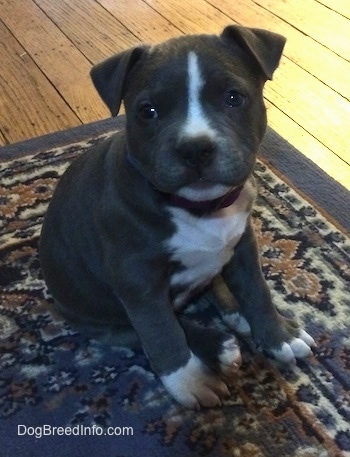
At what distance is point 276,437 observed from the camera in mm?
1468

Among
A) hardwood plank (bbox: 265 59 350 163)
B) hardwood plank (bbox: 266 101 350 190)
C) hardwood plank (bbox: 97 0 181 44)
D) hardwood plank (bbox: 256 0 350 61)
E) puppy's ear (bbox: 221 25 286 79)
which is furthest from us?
hardwood plank (bbox: 97 0 181 44)

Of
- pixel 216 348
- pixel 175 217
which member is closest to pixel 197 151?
pixel 175 217

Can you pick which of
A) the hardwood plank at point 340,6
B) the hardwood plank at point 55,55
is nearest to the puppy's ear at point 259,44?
the hardwood plank at point 55,55

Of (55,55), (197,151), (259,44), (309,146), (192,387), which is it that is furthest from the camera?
(55,55)

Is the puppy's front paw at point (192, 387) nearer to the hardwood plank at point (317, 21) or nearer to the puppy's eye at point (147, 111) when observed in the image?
the puppy's eye at point (147, 111)

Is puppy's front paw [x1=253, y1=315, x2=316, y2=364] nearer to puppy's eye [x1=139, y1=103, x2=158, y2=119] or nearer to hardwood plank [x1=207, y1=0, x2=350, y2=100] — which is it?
puppy's eye [x1=139, y1=103, x2=158, y2=119]

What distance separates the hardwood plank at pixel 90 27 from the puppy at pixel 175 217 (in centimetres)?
146

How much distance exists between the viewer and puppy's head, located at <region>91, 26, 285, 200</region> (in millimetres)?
1271

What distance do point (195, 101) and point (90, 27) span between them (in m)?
2.04

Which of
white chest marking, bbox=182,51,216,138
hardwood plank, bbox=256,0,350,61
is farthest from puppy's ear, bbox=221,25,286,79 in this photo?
A: hardwood plank, bbox=256,0,350,61

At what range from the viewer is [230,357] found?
1.55 meters

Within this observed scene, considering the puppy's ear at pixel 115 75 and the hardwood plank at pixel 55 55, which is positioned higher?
the puppy's ear at pixel 115 75

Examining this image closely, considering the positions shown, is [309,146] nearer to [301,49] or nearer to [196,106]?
[301,49]

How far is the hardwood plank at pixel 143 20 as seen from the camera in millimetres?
3029
